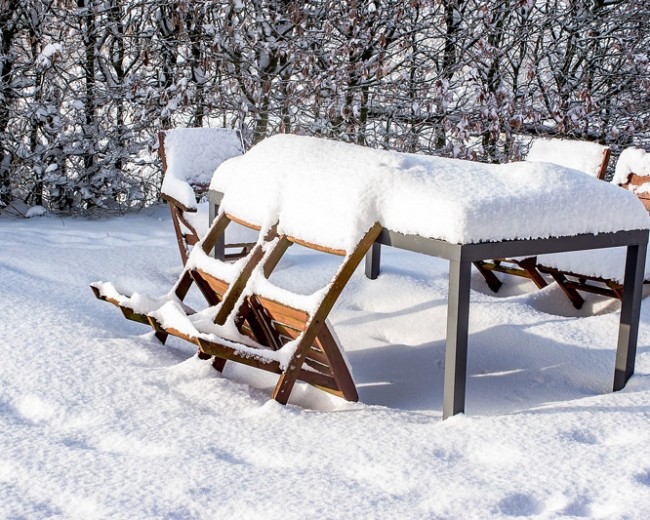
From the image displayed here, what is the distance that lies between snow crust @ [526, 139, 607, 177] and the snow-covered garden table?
1773mm

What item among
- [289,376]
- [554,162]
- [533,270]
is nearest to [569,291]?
[533,270]

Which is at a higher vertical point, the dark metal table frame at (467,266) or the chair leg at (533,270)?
the dark metal table frame at (467,266)

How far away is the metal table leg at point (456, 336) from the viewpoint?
2.86 m

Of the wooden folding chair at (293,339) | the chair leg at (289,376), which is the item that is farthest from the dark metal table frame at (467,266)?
the chair leg at (289,376)

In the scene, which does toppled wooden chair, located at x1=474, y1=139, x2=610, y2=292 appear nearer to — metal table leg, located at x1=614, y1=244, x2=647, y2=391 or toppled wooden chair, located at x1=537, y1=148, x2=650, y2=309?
toppled wooden chair, located at x1=537, y1=148, x2=650, y2=309

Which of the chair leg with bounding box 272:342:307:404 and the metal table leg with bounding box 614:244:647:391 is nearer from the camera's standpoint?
the chair leg with bounding box 272:342:307:404

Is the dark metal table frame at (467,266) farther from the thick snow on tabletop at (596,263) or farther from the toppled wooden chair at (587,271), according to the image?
the thick snow on tabletop at (596,263)

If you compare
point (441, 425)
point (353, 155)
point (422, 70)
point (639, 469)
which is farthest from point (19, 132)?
point (639, 469)

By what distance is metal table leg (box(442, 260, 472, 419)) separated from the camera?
2.86 meters

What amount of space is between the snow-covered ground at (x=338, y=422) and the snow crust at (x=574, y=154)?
0.92 m

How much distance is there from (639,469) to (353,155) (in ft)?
5.37

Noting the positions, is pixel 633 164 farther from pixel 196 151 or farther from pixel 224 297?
pixel 224 297

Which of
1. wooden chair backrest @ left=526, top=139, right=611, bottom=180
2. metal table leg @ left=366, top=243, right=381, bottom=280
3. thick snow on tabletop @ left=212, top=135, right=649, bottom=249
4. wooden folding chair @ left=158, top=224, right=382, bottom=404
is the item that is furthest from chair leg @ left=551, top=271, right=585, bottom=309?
wooden folding chair @ left=158, top=224, right=382, bottom=404

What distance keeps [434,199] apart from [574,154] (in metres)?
2.56
